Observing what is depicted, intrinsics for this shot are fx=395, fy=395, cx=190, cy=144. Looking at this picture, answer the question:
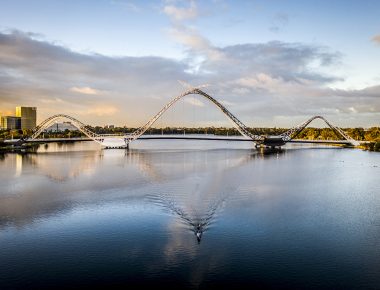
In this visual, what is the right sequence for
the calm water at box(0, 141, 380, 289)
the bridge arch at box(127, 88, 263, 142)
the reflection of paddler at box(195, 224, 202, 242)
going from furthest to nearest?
the bridge arch at box(127, 88, 263, 142) → the reflection of paddler at box(195, 224, 202, 242) → the calm water at box(0, 141, 380, 289)

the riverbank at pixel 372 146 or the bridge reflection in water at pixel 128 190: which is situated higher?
the riverbank at pixel 372 146

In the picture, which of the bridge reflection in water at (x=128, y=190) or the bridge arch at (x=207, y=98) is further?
the bridge arch at (x=207, y=98)

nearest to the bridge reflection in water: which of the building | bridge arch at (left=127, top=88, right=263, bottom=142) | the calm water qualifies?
the calm water

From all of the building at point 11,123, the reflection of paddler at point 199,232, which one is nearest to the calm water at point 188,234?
the reflection of paddler at point 199,232

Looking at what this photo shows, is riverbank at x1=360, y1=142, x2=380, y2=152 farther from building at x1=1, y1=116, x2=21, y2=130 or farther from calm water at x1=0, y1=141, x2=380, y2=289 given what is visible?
building at x1=1, y1=116, x2=21, y2=130

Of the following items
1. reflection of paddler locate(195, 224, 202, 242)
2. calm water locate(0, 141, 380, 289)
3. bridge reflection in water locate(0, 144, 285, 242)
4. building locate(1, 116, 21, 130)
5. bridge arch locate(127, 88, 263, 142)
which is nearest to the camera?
calm water locate(0, 141, 380, 289)

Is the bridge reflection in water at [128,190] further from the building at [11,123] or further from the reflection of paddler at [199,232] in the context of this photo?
the building at [11,123]

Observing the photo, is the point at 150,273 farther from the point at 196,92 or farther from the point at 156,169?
the point at 196,92

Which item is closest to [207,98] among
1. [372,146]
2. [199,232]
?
[372,146]

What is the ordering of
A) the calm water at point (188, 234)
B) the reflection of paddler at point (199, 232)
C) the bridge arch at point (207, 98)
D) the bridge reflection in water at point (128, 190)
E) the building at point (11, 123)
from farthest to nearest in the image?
the building at point (11, 123) < the bridge arch at point (207, 98) < the bridge reflection in water at point (128, 190) < the reflection of paddler at point (199, 232) < the calm water at point (188, 234)
